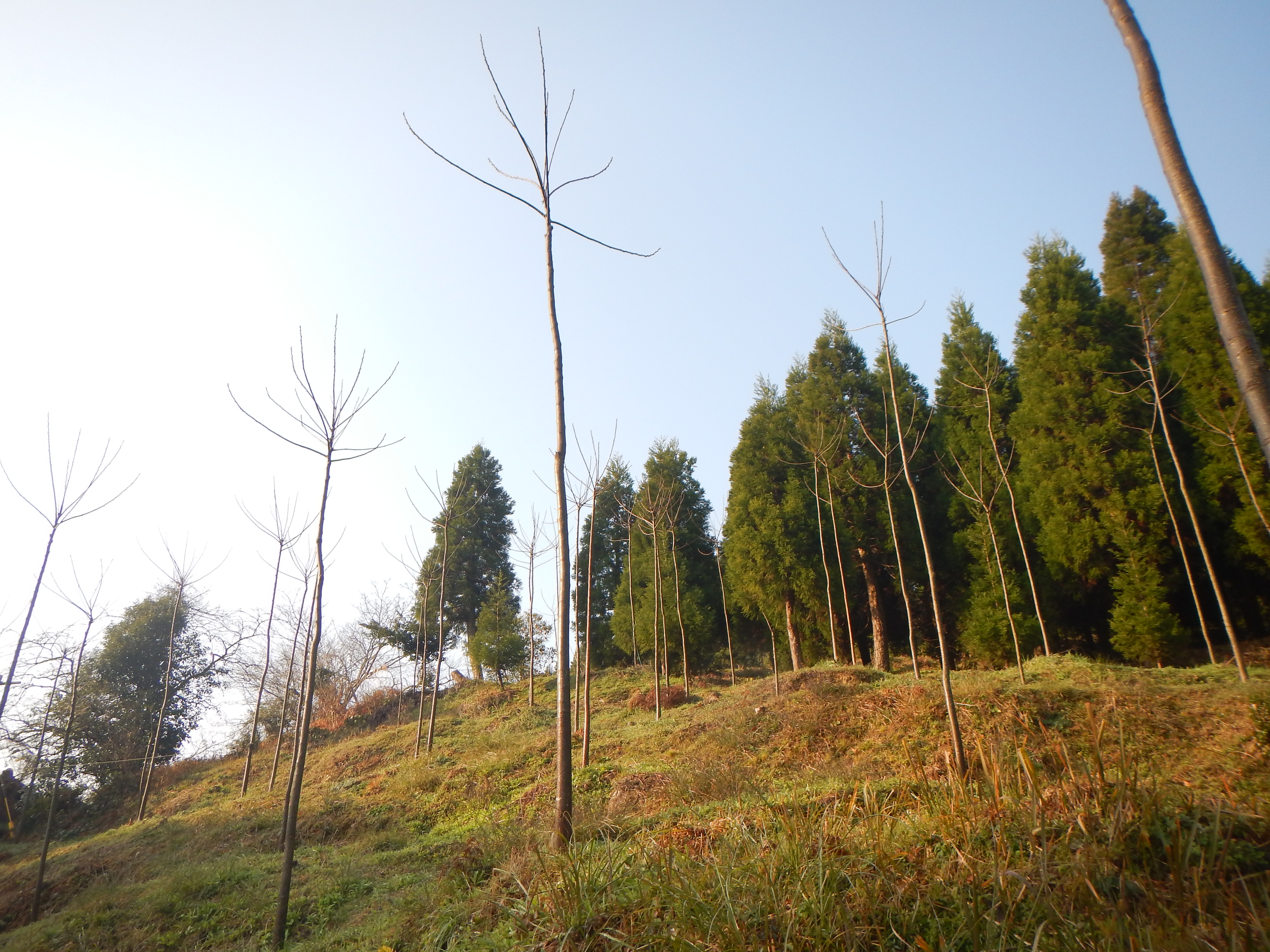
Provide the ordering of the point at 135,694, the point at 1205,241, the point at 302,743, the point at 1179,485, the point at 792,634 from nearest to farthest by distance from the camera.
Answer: the point at 1205,241, the point at 302,743, the point at 1179,485, the point at 792,634, the point at 135,694

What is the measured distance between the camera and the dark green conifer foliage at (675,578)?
78.4ft

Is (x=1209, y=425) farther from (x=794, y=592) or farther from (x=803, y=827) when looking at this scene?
(x=803, y=827)

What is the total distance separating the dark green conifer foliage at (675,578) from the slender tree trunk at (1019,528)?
33.1 feet

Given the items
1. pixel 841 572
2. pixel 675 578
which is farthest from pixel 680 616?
pixel 841 572

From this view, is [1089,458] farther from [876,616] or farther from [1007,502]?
[876,616]

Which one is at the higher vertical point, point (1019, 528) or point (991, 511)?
point (991, 511)

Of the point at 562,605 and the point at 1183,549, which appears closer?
the point at 562,605

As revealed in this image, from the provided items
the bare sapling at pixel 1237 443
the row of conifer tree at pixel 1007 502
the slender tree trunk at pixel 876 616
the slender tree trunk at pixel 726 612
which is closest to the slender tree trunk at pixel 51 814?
the row of conifer tree at pixel 1007 502

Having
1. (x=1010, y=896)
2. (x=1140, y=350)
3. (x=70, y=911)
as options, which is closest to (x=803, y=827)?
(x=1010, y=896)

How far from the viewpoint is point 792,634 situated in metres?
21.0

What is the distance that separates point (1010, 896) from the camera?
3.16 m

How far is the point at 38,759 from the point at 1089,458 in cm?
2588

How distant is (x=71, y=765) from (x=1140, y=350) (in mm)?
37337

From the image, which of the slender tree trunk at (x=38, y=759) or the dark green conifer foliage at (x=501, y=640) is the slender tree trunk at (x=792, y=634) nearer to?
the dark green conifer foliage at (x=501, y=640)
